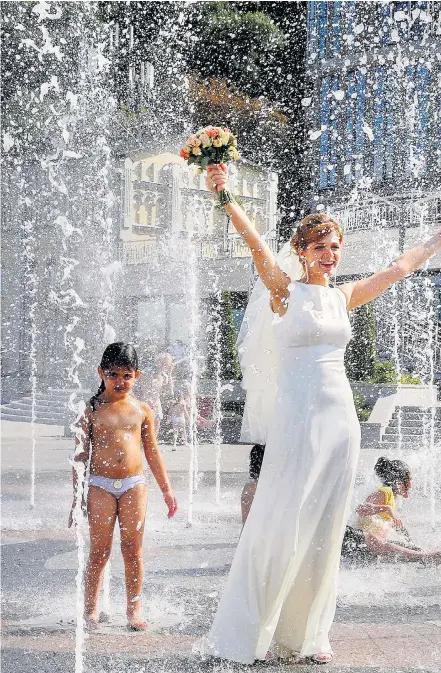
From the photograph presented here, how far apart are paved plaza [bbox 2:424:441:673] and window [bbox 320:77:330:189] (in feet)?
75.1

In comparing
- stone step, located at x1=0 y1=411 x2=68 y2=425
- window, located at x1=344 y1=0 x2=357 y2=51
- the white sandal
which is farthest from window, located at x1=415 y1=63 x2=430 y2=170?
the white sandal

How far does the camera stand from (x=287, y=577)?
11.1 feet

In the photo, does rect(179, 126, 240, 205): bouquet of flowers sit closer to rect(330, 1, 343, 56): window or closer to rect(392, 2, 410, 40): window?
rect(330, 1, 343, 56): window

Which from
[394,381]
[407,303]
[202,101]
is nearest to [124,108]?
[202,101]

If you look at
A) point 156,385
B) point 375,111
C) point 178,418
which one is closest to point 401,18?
point 375,111

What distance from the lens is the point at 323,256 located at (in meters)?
3.58

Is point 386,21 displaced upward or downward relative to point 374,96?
upward

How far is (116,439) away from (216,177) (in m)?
1.15

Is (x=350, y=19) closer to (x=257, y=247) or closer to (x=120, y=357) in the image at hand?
(x=120, y=357)

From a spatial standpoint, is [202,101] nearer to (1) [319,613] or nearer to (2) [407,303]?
(2) [407,303]

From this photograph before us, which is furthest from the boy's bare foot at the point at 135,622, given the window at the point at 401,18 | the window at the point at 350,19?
the window at the point at 350,19

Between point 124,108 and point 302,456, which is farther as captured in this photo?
point 124,108

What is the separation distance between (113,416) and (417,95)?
26.1m

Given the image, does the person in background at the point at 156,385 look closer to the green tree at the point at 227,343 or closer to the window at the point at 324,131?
the green tree at the point at 227,343
